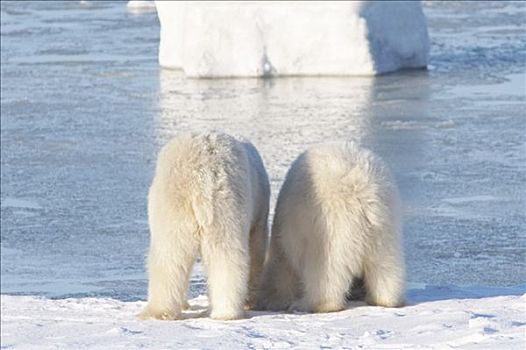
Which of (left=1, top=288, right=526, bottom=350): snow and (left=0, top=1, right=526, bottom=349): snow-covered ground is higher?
(left=1, top=288, right=526, bottom=350): snow

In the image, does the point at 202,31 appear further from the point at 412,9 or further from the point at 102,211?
the point at 102,211

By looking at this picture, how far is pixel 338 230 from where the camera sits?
5301 millimetres

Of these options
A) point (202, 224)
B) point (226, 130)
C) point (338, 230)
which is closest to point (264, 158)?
point (226, 130)

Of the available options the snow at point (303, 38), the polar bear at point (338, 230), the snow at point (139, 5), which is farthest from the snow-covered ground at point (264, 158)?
the snow at point (139, 5)

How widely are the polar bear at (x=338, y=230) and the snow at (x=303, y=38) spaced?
11390 mm

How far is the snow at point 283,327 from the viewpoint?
444 cm

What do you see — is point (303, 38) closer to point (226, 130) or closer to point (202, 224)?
point (226, 130)

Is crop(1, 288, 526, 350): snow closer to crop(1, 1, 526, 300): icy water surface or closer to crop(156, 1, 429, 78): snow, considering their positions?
crop(1, 1, 526, 300): icy water surface

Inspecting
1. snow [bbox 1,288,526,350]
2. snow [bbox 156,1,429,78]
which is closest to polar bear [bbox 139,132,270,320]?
snow [bbox 1,288,526,350]

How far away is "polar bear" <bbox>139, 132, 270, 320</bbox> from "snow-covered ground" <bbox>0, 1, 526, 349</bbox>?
15 centimetres

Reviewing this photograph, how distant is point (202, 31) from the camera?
17.3m

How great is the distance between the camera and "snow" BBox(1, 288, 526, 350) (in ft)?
14.6

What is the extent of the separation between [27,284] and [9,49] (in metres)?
12.8

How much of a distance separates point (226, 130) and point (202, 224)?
7743mm
